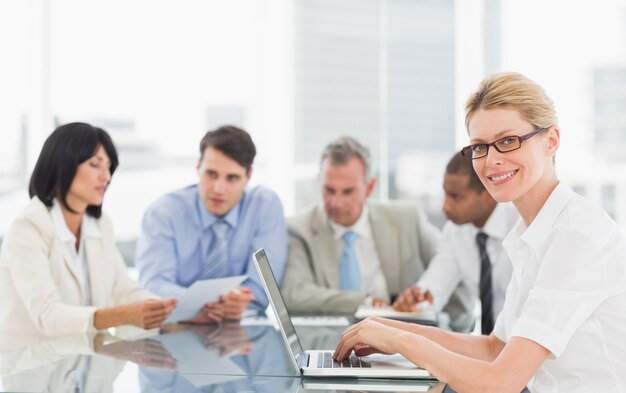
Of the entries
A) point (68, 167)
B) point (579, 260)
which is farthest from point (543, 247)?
point (68, 167)

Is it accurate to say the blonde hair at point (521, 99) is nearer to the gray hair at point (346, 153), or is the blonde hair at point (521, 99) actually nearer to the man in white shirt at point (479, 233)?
the man in white shirt at point (479, 233)

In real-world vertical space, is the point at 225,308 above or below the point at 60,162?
below

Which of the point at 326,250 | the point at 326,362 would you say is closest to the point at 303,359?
the point at 326,362

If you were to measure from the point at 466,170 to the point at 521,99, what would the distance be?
135cm

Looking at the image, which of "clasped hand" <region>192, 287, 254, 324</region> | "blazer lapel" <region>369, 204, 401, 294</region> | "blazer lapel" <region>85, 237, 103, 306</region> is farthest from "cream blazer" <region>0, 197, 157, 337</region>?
"blazer lapel" <region>369, 204, 401, 294</region>

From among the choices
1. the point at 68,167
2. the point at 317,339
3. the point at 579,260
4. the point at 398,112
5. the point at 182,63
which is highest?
the point at 182,63

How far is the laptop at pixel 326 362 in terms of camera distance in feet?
5.34

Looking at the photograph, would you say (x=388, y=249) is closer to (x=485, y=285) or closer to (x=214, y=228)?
(x=485, y=285)

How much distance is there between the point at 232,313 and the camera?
8.39 feet

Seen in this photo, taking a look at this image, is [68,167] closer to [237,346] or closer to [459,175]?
[237,346]

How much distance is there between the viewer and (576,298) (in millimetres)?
1393

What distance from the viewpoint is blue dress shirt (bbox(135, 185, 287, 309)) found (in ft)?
9.78

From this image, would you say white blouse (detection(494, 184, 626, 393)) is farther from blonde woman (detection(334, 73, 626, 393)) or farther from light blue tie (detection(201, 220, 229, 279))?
light blue tie (detection(201, 220, 229, 279))

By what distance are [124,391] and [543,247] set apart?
3.02 feet
